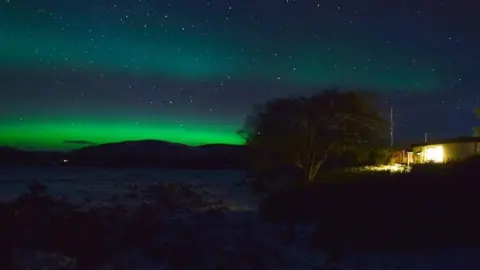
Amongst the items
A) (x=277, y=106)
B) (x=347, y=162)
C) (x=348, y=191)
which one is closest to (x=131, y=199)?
(x=277, y=106)

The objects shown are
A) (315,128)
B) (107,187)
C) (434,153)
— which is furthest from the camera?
(107,187)

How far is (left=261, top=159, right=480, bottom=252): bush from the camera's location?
20.7m

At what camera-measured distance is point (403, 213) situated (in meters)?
22.7

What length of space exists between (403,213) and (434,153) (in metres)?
33.4

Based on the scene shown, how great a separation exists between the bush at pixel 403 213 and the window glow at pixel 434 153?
24.1 m

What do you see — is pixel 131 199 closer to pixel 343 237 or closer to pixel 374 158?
pixel 374 158

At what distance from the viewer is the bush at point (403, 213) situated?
20.7 m

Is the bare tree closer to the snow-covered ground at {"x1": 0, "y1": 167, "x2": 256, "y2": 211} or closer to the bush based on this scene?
the snow-covered ground at {"x1": 0, "y1": 167, "x2": 256, "y2": 211}

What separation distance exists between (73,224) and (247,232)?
716cm

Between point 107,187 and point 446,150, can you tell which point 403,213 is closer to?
point 446,150

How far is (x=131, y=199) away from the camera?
53375mm

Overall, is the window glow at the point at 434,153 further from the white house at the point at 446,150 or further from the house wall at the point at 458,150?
the house wall at the point at 458,150

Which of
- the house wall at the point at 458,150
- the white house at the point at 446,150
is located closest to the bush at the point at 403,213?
the house wall at the point at 458,150

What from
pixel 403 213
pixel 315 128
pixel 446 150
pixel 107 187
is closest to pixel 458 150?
pixel 446 150
